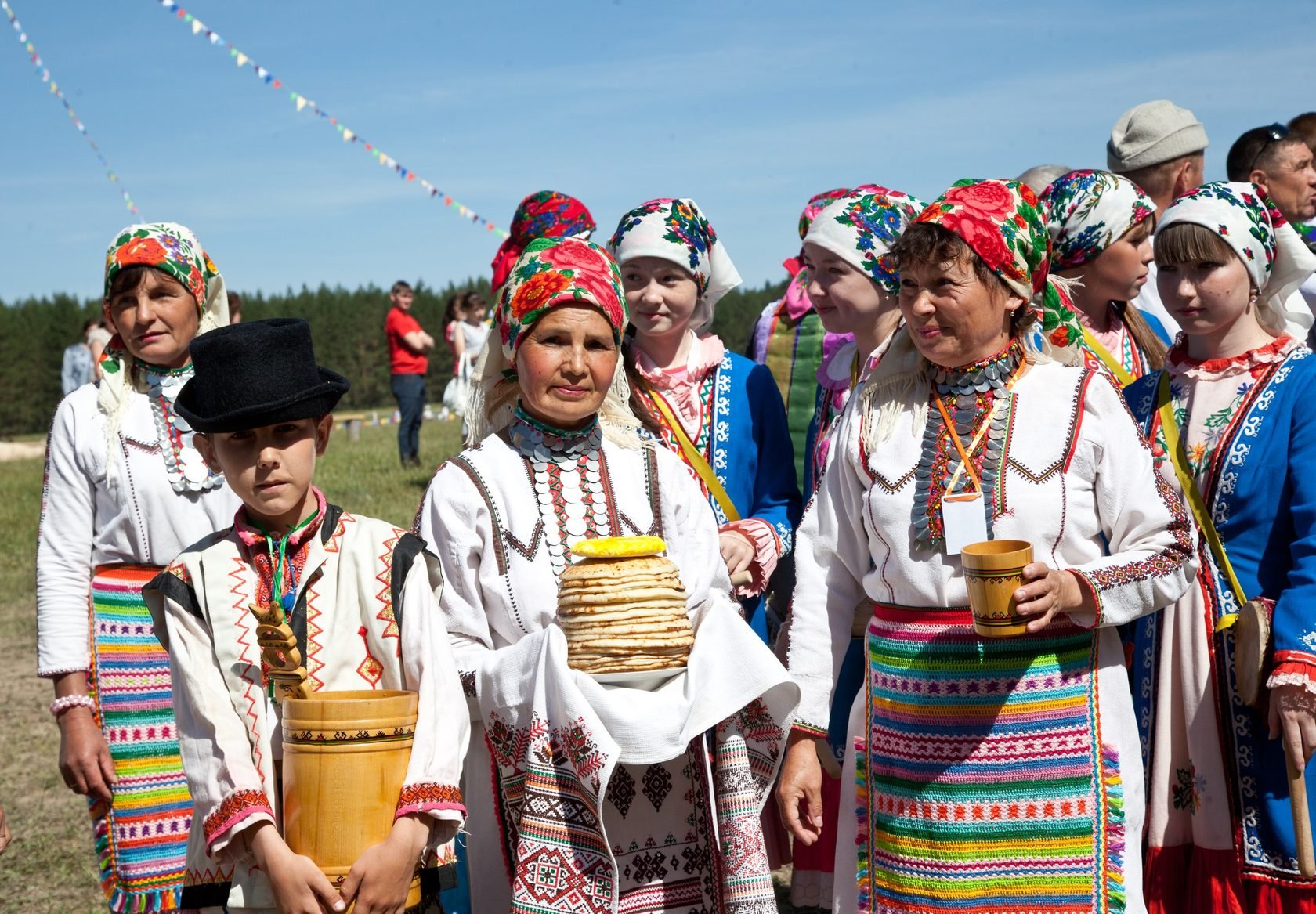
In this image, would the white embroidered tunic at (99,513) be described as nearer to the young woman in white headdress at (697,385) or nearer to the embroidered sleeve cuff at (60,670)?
the embroidered sleeve cuff at (60,670)

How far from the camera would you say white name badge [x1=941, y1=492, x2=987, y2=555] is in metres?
2.99

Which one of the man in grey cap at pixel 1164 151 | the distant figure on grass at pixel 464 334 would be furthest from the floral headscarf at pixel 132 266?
the distant figure on grass at pixel 464 334

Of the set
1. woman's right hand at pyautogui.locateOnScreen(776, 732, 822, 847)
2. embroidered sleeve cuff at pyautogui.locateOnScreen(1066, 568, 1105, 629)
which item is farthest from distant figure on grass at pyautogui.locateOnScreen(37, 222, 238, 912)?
embroidered sleeve cuff at pyautogui.locateOnScreen(1066, 568, 1105, 629)

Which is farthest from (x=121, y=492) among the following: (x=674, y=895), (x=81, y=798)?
(x=81, y=798)

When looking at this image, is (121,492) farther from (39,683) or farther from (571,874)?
(39,683)

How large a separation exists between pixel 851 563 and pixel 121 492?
6.99ft

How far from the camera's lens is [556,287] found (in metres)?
3.38

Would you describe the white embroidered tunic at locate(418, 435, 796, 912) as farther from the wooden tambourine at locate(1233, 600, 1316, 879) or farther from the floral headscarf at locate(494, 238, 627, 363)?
the wooden tambourine at locate(1233, 600, 1316, 879)

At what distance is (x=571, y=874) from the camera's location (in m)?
2.95

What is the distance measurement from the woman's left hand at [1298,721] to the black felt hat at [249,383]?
7.55 ft

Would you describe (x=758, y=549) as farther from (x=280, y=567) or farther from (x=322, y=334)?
(x=322, y=334)

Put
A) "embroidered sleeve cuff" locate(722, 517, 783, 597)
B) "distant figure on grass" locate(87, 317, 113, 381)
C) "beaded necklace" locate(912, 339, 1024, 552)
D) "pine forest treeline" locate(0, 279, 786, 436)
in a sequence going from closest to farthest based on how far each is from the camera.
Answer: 1. "beaded necklace" locate(912, 339, 1024, 552)
2. "embroidered sleeve cuff" locate(722, 517, 783, 597)
3. "distant figure on grass" locate(87, 317, 113, 381)
4. "pine forest treeline" locate(0, 279, 786, 436)

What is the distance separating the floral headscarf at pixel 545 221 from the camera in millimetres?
5211

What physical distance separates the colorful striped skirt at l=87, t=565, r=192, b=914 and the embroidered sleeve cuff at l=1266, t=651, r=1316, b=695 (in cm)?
300
